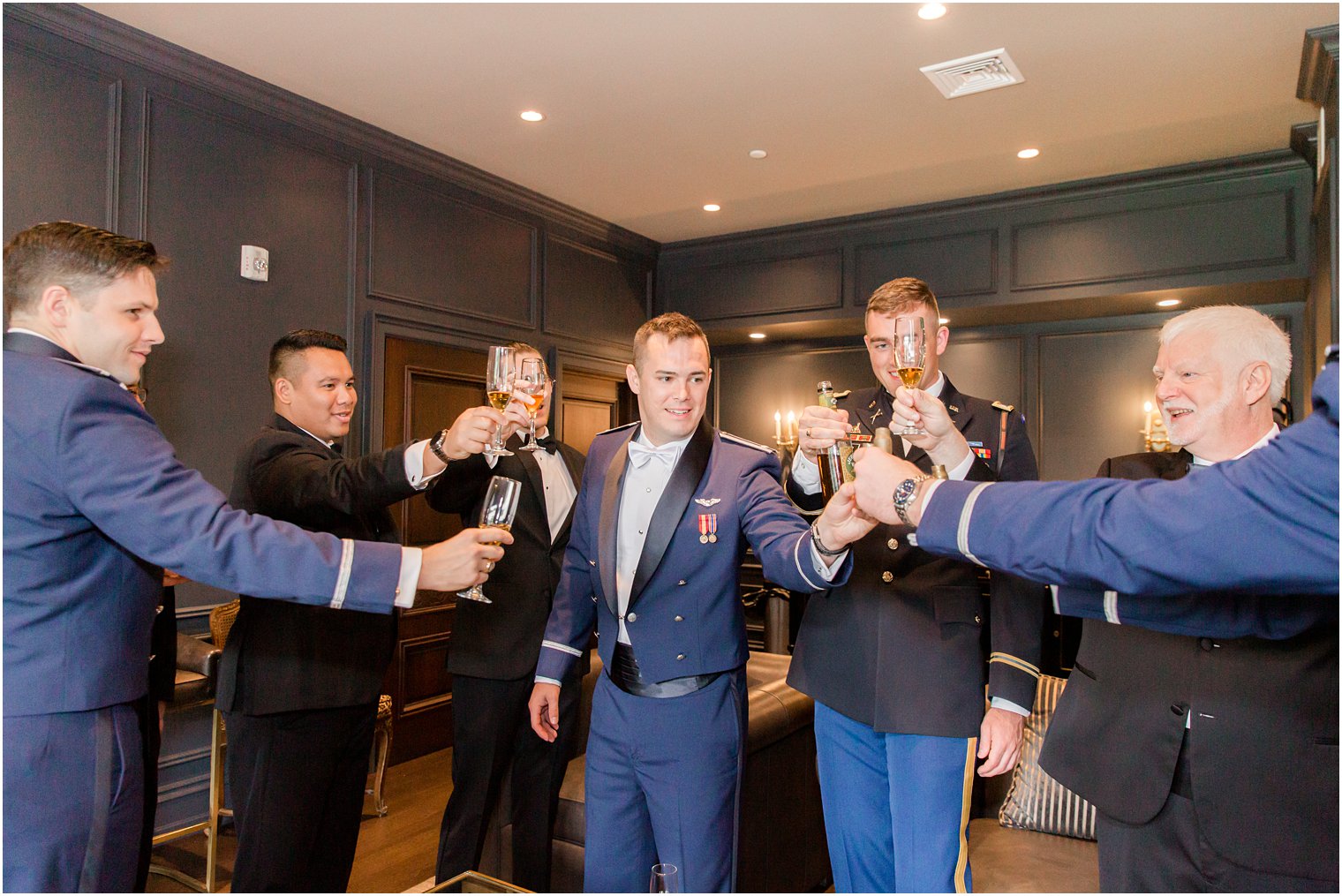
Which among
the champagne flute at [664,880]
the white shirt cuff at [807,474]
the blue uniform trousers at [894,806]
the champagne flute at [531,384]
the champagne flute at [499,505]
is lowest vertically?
the blue uniform trousers at [894,806]

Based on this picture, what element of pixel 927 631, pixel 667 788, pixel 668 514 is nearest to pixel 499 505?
pixel 668 514

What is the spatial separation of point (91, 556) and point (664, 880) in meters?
1.23

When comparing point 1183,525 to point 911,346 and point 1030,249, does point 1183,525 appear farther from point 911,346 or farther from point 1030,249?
point 1030,249

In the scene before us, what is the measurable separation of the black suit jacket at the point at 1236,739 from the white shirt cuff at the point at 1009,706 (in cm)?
26

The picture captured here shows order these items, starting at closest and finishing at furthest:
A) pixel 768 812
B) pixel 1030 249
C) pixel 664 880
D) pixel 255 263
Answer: pixel 664 880, pixel 768 812, pixel 255 263, pixel 1030 249

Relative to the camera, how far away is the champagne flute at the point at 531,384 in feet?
6.73

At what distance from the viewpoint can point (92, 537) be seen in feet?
5.33

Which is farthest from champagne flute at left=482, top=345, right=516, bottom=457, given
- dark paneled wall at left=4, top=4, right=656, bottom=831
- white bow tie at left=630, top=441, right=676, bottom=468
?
dark paneled wall at left=4, top=4, right=656, bottom=831

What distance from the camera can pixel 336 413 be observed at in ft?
8.75

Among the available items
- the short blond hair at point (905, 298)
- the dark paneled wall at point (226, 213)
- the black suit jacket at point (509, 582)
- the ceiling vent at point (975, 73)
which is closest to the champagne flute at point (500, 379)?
the black suit jacket at point (509, 582)

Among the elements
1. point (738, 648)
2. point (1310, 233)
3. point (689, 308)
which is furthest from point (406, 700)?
point (1310, 233)

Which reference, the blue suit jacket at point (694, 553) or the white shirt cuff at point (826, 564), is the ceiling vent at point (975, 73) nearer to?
the blue suit jacket at point (694, 553)

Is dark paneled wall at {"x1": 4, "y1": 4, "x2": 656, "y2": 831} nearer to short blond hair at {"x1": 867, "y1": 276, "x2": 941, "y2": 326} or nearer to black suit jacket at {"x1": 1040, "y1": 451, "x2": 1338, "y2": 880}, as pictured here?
short blond hair at {"x1": 867, "y1": 276, "x2": 941, "y2": 326}

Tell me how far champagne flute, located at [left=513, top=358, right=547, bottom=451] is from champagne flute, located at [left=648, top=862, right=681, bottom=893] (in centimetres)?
106
